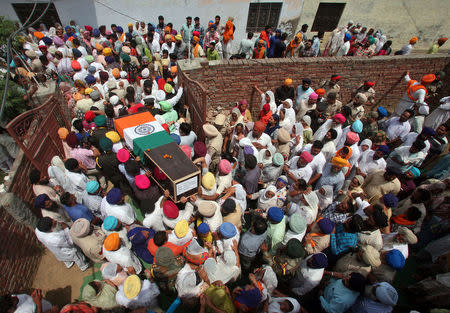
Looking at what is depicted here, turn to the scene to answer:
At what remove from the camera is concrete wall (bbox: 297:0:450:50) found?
1162cm

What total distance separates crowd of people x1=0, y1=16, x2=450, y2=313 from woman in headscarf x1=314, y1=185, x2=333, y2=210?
2cm

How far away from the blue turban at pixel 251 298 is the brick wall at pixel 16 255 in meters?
3.68

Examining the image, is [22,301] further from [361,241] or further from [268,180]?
[361,241]


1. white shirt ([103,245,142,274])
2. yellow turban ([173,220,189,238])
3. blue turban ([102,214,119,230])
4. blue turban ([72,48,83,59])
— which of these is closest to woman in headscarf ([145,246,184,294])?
yellow turban ([173,220,189,238])

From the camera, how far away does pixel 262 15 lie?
1137 cm

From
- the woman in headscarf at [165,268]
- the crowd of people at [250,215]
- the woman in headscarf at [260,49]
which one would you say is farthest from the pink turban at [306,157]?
the woman in headscarf at [260,49]

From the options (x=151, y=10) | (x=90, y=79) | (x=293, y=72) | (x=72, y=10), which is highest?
(x=151, y=10)

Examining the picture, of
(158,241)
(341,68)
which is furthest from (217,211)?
(341,68)

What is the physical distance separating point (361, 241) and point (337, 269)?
→ 22.3 inches

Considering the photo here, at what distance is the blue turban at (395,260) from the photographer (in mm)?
3084

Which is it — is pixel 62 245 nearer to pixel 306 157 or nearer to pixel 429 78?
pixel 306 157

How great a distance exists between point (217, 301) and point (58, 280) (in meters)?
3.38

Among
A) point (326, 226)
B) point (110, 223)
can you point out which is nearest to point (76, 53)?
point (110, 223)

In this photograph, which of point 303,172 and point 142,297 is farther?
point 303,172
